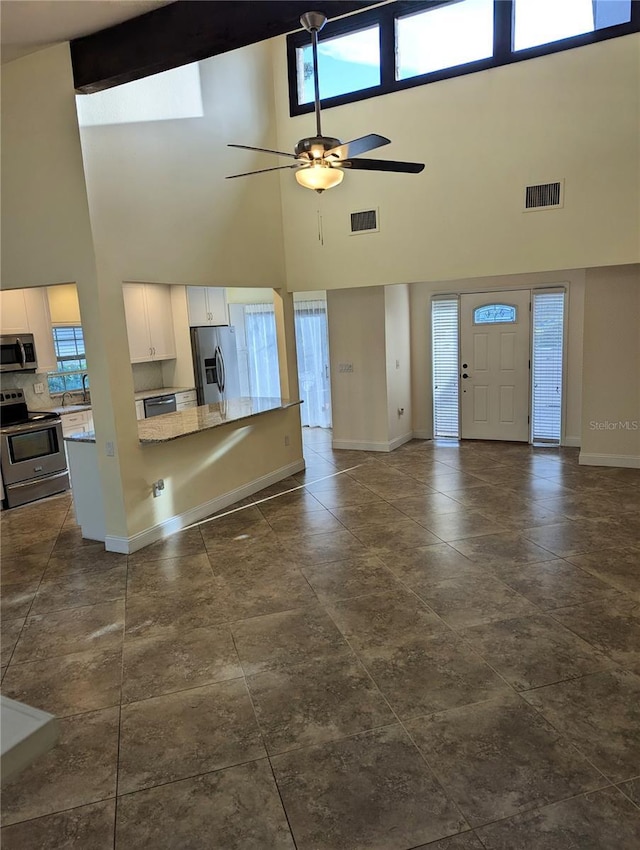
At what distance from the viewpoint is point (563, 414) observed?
23.8 ft

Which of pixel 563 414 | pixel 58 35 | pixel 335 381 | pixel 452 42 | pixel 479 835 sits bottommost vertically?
pixel 479 835

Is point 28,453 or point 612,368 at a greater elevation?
point 612,368

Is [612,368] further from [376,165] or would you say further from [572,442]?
[376,165]

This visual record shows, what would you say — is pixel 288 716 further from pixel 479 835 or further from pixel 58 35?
pixel 58 35

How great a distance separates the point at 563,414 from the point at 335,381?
118 inches

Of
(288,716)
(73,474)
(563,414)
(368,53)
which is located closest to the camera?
(288,716)

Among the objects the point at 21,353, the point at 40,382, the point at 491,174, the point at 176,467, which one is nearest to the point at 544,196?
the point at 491,174

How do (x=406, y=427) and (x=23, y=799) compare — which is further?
(x=406, y=427)

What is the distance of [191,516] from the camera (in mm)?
5082

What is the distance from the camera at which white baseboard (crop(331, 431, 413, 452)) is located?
7.48m

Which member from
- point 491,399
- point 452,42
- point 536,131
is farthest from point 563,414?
point 452,42

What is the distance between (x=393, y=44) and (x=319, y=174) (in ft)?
9.57

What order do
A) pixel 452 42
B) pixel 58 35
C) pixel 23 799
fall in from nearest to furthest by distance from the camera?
pixel 23 799
pixel 58 35
pixel 452 42

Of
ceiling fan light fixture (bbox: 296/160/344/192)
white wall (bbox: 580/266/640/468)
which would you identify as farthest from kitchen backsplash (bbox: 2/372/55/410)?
white wall (bbox: 580/266/640/468)
